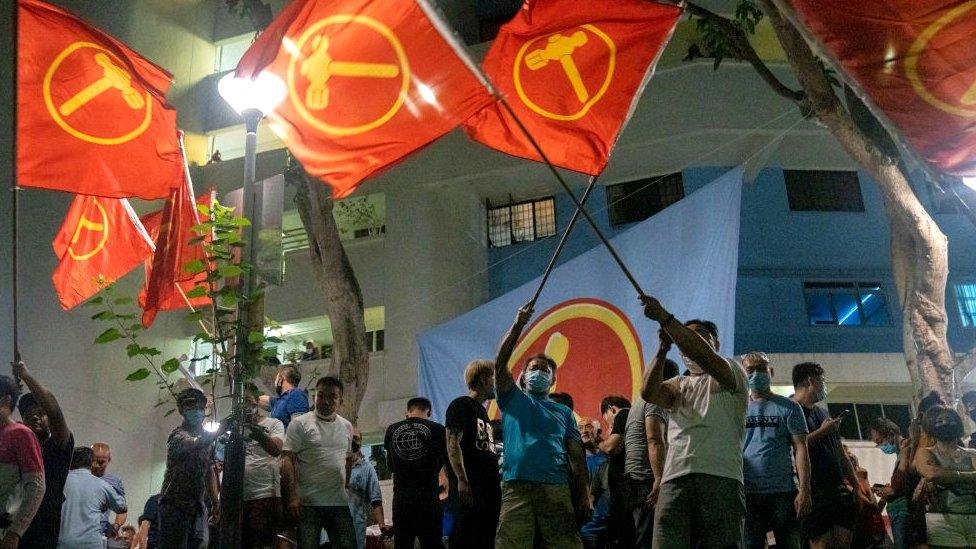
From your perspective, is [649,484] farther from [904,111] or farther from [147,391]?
[147,391]

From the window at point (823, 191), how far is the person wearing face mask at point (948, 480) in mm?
11847

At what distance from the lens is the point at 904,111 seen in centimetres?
534

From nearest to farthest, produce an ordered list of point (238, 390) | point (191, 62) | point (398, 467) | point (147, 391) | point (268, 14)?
point (238, 390) < point (398, 467) < point (268, 14) < point (147, 391) < point (191, 62)

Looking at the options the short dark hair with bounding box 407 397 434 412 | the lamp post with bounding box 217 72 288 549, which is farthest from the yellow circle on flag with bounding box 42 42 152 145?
the short dark hair with bounding box 407 397 434 412

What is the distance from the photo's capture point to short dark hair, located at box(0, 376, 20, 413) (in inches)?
199

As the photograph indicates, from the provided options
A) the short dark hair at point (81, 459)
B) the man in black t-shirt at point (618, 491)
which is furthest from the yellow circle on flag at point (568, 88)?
the short dark hair at point (81, 459)

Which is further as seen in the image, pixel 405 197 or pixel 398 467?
pixel 405 197

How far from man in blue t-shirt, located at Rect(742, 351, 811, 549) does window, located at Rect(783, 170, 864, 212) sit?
40.3 ft

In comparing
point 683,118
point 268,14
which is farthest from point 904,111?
point 683,118

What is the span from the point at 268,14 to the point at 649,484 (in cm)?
816

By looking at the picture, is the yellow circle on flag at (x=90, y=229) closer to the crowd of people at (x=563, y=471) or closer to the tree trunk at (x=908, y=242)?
the crowd of people at (x=563, y=471)

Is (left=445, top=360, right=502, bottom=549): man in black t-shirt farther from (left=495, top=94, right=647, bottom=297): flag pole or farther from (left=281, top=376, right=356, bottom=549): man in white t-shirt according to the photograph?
(left=495, top=94, right=647, bottom=297): flag pole

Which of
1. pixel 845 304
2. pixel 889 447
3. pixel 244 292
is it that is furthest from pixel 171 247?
pixel 845 304

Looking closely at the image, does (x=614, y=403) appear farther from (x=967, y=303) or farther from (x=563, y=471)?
(x=967, y=303)
